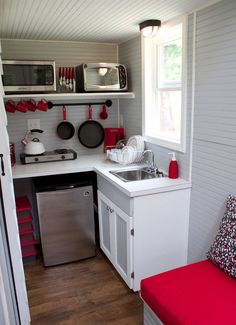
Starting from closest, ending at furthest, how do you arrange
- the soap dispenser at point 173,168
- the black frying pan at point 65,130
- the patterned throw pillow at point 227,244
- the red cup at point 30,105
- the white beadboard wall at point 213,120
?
1. the patterned throw pillow at point 227,244
2. the white beadboard wall at point 213,120
3. the soap dispenser at point 173,168
4. the red cup at point 30,105
5. the black frying pan at point 65,130

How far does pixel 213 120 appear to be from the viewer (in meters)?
2.01

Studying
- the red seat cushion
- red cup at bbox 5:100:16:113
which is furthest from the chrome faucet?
red cup at bbox 5:100:16:113

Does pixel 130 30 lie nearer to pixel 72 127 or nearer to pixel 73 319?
pixel 72 127

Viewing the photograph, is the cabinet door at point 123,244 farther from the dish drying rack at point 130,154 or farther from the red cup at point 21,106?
the red cup at point 21,106

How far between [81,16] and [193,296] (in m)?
2.00

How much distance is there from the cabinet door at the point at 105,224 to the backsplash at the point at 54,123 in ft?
2.63

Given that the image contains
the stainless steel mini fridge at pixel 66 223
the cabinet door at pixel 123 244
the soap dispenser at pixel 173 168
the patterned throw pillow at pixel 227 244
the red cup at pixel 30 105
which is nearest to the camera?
the patterned throw pillow at pixel 227 244

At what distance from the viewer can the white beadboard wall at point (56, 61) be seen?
2963mm

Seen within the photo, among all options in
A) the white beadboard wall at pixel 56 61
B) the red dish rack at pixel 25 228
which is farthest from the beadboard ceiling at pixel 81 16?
the red dish rack at pixel 25 228

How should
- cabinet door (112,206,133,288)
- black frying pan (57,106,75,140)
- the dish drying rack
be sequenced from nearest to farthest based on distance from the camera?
cabinet door (112,206,133,288)
the dish drying rack
black frying pan (57,106,75,140)

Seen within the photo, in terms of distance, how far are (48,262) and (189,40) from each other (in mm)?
2310

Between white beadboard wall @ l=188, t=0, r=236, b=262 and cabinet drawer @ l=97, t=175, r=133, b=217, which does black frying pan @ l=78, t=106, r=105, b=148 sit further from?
white beadboard wall @ l=188, t=0, r=236, b=262

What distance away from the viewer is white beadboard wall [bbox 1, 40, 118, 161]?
9.72 ft

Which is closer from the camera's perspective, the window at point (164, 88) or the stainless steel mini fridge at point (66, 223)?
the window at point (164, 88)
